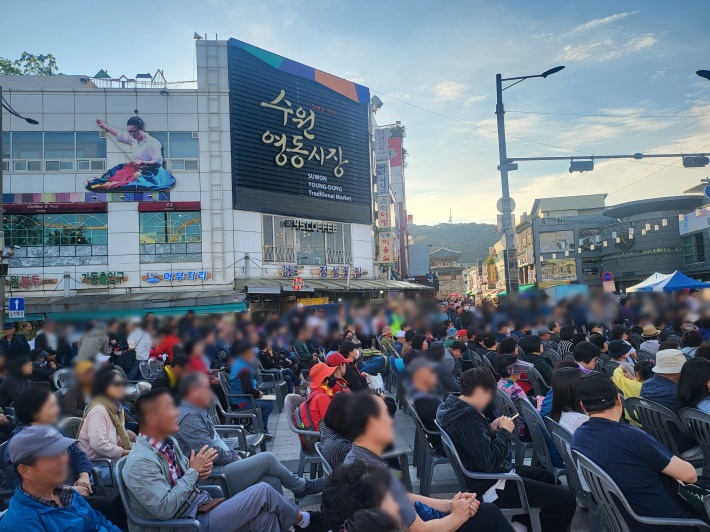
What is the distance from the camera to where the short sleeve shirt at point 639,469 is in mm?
2990

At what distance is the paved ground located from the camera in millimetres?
4289

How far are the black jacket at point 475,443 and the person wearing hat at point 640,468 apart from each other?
2.02 ft

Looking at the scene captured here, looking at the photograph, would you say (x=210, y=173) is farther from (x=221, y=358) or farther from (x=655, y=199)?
(x=655, y=199)

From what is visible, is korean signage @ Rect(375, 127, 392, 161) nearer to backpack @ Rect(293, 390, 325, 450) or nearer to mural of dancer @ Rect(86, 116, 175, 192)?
mural of dancer @ Rect(86, 116, 175, 192)

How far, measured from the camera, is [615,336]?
9016 mm

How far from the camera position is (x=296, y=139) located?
1052 inches

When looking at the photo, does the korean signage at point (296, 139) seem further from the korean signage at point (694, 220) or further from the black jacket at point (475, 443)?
the korean signage at point (694, 220)

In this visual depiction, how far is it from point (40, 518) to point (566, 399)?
389 cm

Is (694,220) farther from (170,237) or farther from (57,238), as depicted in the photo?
(57,238)

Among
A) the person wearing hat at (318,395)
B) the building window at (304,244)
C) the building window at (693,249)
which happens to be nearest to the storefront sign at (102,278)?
the building window at (304,244)

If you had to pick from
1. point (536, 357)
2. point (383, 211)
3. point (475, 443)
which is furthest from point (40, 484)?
point (383, 211)

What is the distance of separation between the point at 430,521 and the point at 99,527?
191 centimetres

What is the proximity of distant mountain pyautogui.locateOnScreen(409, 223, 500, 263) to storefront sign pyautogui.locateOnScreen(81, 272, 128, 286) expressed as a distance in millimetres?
110537

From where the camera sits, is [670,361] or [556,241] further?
[556,241]
